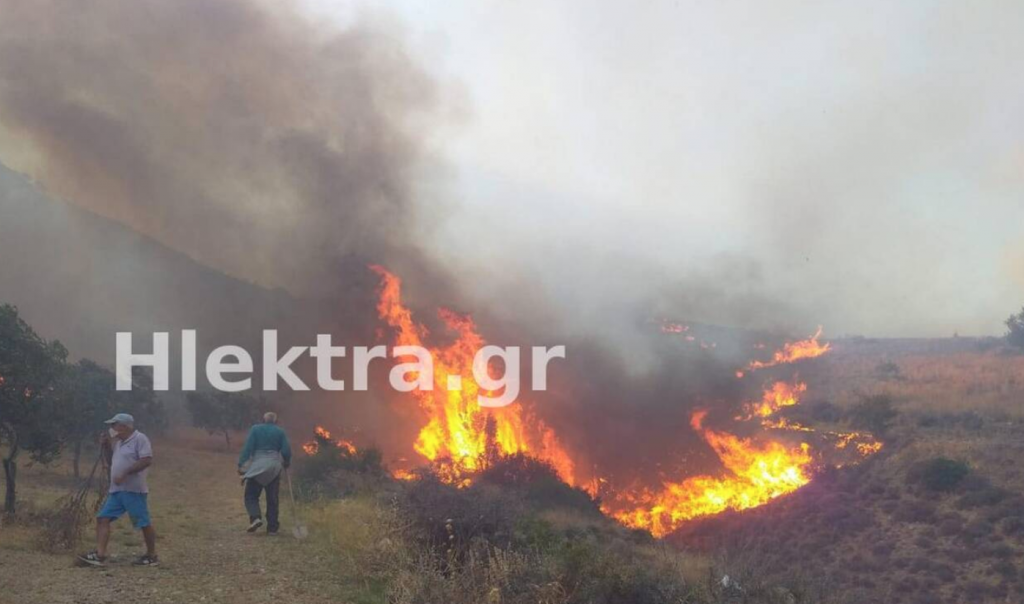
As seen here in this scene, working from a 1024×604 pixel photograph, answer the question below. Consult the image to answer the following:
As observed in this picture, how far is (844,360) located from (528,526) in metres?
56.1

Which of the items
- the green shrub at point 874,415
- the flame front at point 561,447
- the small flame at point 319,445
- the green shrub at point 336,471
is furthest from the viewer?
the green shrub at point 874,415

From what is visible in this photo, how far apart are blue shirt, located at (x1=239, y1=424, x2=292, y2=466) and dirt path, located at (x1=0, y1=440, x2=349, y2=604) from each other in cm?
132

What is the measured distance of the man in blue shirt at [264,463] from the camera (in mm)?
10930

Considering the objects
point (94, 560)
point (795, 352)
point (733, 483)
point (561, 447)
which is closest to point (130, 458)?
point (94, 560)

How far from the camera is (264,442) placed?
11078 mm

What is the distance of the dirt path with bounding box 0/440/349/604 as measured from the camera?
7062 mm

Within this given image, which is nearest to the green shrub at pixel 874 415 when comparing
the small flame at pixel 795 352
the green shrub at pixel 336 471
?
the small flame at pixel 795 352

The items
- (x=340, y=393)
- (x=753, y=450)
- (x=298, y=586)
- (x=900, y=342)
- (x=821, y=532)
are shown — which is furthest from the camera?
(x=900, y=342)

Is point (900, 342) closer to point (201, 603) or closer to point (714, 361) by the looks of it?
point (714, 361)

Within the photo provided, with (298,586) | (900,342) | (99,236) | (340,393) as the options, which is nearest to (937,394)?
(340,393)

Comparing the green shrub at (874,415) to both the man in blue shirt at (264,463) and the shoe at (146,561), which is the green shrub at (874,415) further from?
the shoe at (146,561)

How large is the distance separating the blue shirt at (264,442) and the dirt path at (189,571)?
Answer: 4.32 feet

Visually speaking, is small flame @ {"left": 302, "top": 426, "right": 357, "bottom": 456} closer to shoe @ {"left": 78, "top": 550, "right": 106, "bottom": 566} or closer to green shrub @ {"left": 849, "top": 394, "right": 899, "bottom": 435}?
shoe @ {"left": 78, "top": 550, "right": 106, "bottom": 566}

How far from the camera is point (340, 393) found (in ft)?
105
